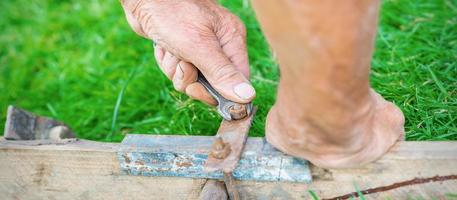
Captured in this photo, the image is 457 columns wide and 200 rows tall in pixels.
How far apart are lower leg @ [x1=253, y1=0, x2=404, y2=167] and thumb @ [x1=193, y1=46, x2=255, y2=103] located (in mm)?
305

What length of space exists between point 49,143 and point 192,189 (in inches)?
19.8

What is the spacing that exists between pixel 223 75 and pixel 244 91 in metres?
0.10

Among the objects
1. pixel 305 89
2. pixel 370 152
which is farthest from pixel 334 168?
pixel 305 89

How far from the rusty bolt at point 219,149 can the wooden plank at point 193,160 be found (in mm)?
64

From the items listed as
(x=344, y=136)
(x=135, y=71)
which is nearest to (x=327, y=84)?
(x=344, y=136)

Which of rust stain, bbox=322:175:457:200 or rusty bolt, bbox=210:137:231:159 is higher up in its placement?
rusty bolt, bbox=210:137:231:159

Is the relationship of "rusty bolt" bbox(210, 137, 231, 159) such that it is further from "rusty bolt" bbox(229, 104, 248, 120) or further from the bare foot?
"rusty bolt" bbox(229, 104, 248, 120)

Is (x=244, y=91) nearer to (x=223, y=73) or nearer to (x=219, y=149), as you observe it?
(x=223, y=73)

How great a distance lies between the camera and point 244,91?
184 centimetres

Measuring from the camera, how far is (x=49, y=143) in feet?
6.10

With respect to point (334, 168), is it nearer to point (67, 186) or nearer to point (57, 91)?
A: point (67, 186)

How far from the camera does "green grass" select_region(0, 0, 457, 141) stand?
2.20 m

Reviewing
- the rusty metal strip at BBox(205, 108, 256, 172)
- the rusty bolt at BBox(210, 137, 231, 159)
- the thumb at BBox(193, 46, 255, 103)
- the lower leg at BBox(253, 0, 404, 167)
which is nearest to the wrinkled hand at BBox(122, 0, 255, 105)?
the thumb at BBox(193, 46, 255, 103)

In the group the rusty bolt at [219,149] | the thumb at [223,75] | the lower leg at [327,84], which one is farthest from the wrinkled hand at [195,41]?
the lower leg at [327,84]
